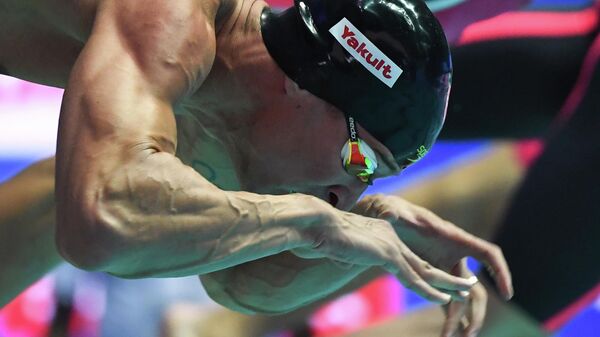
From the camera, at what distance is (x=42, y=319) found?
80.2 inches

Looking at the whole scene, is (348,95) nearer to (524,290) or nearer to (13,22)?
(13,22)

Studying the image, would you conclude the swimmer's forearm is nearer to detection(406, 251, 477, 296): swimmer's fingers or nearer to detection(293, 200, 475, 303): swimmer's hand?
detection(293, 200, 475, 303): swimmer's hand

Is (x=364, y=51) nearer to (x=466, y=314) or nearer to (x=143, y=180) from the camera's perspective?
(x=143, y=180)

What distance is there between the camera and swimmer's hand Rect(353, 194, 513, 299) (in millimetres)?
1362

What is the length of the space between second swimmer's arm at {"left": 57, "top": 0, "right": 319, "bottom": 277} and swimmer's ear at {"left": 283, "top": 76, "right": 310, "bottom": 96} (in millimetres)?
182

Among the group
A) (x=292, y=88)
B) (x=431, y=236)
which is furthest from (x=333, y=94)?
(x=431, y=236)

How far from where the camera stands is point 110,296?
2064mm

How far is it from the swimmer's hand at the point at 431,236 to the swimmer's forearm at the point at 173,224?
1.48 feet

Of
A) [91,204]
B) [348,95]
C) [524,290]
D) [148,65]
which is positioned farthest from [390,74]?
[524,290]

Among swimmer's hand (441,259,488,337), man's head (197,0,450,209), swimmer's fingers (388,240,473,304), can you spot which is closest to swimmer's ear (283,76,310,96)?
man's head (197,0,450,209)

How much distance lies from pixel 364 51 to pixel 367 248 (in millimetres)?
273

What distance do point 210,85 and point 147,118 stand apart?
0.26 meters

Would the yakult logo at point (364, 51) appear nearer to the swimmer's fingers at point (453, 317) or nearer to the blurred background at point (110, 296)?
the swimmer's fingers at point (453, 317)

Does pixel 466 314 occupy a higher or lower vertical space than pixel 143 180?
lower
